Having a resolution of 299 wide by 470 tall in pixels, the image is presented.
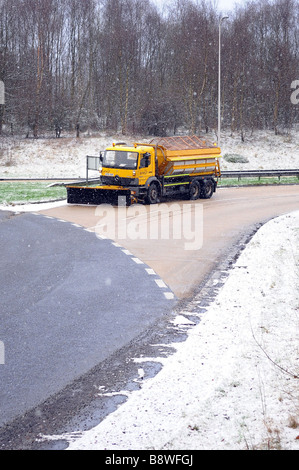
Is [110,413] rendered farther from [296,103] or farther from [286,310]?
[296,103]

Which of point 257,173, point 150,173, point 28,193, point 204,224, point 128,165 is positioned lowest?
point 204,224

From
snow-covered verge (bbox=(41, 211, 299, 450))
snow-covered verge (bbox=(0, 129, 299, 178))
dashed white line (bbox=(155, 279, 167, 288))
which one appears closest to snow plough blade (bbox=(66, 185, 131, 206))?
dashed white line (bbox=(155, 279, 167, 288))

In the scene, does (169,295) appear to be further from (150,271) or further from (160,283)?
(150,271)

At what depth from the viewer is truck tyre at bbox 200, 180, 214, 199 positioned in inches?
1074

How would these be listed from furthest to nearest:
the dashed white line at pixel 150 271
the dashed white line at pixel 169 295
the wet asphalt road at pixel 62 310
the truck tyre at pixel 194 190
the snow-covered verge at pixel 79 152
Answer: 1. the snow-covered verge at pixel 79 152
2. the truck tyre at pixel 194 190
3. the dashed white line at pixel 150 271
4. the dashed white line at pixel 169 295
5. the wet asphalt road at pixel 62 310

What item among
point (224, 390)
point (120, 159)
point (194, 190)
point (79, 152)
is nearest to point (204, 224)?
point (120, 159)

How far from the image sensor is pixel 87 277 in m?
11.4

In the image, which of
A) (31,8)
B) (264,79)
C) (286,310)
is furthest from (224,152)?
(286,310)

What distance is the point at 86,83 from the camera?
62.4 m

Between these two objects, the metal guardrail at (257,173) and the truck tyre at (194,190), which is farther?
the metal guardrail at (257,173)

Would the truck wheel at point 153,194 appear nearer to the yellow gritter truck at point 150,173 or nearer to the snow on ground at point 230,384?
the yellow gritter truck at point 150,173

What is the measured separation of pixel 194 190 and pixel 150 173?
324 centimetres

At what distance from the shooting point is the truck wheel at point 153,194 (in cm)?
2441

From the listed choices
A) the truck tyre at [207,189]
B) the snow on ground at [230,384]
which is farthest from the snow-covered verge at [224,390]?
the truck tyre at [207,189]
